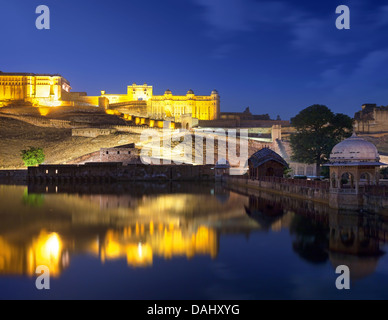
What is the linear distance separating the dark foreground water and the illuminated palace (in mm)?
67944

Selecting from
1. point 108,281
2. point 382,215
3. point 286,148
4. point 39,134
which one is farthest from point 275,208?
point 39,134

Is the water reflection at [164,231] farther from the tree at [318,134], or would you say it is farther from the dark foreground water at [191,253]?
the tree at [318,134]

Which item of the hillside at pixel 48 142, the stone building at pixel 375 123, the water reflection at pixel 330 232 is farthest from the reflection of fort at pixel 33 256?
the stone building at pixel 375 123

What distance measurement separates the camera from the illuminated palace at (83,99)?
84.7 meters

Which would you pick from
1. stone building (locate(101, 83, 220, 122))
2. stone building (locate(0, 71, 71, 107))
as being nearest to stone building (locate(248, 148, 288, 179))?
stone building (locate(101, 83, 220, 122))

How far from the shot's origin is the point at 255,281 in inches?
340

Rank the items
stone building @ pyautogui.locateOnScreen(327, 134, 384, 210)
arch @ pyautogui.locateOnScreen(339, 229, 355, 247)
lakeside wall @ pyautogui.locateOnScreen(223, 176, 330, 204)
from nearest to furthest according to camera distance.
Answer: arch @ pyautogui.locateOnScreen(339, 229, 355, 247), stone building @ pyautogui.locateOnScreen(327, 134, 384, 210), lakeside wall @ pyautogui.locateOnScreen(223, 176, 330, 204)

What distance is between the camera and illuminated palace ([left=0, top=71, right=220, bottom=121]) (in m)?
84.7

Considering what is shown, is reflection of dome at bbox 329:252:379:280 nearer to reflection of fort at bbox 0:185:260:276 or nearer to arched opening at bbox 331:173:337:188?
reflection of fort at bbox 0:185:260:276

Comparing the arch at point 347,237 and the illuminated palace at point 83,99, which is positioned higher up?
the illuminated palace at point 83,99

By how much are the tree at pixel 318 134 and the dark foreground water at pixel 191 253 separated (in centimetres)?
1876

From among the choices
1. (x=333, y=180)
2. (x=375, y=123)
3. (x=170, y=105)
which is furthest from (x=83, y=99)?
(x=333, y=180)

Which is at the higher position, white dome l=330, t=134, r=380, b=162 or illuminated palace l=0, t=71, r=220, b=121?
illuminated palace l=0, t=71, r=220, b=121

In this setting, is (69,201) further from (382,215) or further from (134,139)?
(134,139)
